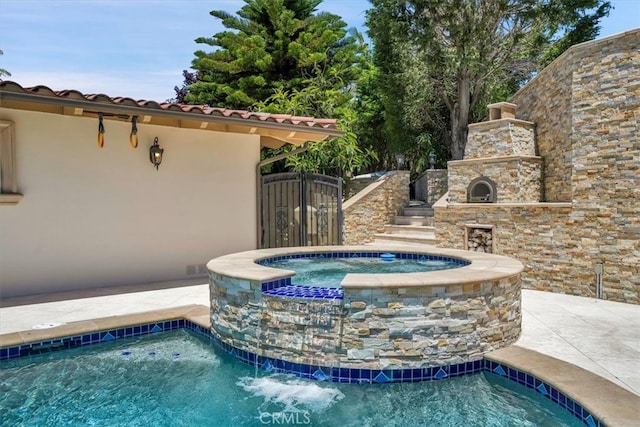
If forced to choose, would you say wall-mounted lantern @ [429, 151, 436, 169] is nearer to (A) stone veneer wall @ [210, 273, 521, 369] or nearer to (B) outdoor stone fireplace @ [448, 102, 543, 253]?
(B) outdoor stone fireplace @ [448, 102, 543, 253]

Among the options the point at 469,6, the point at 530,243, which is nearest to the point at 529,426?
the point at 530,243

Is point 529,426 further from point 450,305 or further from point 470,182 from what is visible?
point 470,182

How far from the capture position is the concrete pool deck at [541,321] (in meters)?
4.01

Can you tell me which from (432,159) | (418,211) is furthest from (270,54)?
(418,211)

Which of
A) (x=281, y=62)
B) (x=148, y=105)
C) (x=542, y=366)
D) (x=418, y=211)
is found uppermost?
(x=281, y=62)

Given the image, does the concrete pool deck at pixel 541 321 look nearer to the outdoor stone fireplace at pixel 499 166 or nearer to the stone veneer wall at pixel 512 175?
the stone veneer wall at pixel 512 175

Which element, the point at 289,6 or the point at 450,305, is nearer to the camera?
the point at 450,305

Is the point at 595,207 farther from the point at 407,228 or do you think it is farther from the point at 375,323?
the point at 407,228

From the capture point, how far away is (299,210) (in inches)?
422

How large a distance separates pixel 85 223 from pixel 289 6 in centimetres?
1462

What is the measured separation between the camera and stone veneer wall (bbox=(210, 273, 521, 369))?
432 cm

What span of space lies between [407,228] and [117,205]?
9.73 metres

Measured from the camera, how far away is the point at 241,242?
9.54 m

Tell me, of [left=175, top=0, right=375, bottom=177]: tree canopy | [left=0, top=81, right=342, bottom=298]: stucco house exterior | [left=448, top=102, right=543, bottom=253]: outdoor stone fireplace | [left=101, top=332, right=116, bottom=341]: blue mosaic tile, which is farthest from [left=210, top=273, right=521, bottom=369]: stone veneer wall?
[left=175, top=0, right=375, bottom=177]: tree canopy
